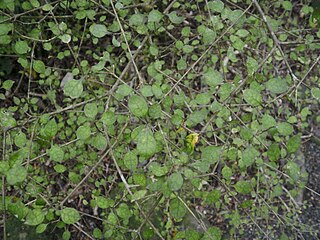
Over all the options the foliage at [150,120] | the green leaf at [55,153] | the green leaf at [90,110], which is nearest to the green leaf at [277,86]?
the foliage at [150,120]

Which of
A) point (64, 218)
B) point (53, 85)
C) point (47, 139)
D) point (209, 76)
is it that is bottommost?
point (53, 85)

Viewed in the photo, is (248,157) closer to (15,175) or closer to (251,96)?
(251,96)

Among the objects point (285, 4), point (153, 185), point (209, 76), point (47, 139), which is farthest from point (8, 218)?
point (285, 4)

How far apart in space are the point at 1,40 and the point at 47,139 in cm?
38

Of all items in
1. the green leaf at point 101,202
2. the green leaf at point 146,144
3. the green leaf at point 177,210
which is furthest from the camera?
the green leaf at point 101,202

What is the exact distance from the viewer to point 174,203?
1.22 meters

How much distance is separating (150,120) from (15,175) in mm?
437

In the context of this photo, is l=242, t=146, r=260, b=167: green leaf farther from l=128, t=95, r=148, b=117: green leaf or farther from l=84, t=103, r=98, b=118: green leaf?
l=84, t=103, r=98, b=118: green leaf

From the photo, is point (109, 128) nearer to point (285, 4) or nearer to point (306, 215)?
point (285, 4)

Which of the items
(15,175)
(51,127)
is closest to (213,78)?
(51,127)

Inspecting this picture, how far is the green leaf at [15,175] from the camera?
1150 mm

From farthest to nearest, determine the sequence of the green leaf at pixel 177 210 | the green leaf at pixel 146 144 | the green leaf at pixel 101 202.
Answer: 1. the green leaf at pixel 101 202
2. the green leaf at pixel 177 210
3. the green leaf at pixel 146 144

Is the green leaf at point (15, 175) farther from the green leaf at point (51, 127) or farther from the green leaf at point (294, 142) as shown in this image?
the green leaf at point (294, 142)

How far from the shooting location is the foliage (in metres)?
1.27
